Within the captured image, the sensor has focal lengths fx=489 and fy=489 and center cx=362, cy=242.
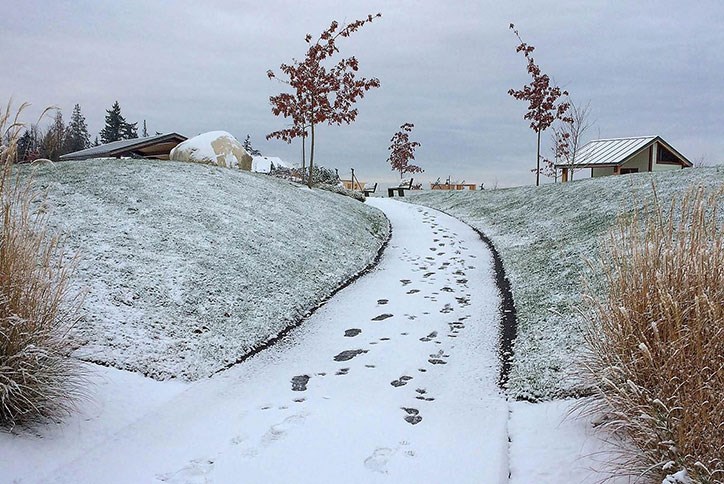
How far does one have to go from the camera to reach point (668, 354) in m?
2.75

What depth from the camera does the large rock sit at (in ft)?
49.5

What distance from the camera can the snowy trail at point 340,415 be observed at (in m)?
3.19

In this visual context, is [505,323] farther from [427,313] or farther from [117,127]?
[117,127]

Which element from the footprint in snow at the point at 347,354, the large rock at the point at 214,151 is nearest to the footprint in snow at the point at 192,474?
the footprint in snow at the point at 347,354

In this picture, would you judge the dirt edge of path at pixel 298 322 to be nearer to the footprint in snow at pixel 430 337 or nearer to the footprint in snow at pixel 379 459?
the footprint in snow at pixel 430 337

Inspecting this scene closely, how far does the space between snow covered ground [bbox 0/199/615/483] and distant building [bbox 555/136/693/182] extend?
777 inches

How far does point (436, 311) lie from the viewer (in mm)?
6344

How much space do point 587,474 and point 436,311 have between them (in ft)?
11.5

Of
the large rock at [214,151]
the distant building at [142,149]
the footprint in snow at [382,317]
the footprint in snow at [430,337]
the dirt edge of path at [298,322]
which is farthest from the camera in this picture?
the distant building at [142,149]

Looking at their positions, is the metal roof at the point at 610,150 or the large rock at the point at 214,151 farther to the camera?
the metal roof at the point at 610,150

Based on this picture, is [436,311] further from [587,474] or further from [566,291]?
[587,474]

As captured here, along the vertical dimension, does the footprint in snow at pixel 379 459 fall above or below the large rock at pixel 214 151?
below

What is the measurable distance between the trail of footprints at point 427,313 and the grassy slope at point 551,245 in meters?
0.73

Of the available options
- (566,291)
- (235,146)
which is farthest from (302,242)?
(235,146)
